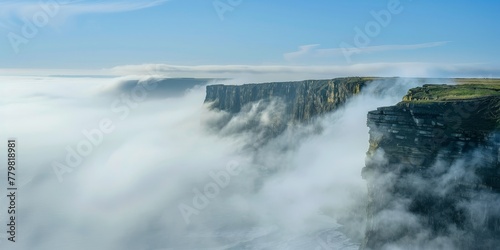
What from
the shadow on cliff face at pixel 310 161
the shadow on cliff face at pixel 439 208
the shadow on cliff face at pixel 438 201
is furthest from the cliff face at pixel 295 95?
the shadow on cliff face at pixel 439 208

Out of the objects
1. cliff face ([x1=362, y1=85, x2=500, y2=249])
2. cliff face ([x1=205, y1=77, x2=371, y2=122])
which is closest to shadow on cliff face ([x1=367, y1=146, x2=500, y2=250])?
cliff face ([x1=362, y1=85, x2=500, y2=249])

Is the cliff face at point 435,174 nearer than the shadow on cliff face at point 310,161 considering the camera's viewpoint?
Yes

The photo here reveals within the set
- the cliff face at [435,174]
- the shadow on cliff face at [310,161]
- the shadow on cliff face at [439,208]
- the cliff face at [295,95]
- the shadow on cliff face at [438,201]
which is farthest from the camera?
the cliff face at [295,95]

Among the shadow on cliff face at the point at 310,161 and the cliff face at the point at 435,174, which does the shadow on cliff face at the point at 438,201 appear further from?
the shadow on cliff face at the point at 310,161

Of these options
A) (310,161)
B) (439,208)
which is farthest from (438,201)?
(310,161)

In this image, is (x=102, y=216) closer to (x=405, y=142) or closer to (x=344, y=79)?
(x=344, y=79)

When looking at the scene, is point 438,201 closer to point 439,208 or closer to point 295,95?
point 439,208

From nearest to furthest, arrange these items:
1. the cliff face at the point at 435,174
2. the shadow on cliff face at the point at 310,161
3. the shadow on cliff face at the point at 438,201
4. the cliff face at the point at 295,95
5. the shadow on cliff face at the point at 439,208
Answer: the shadow on cliff face at the point at 438,201 < the cliff face at the point at 435,174 < the shadow on cliff face at the point at 439,208 < the shadow on cliff face at the point at 310,161 < the cliff face at the point at 295,95
